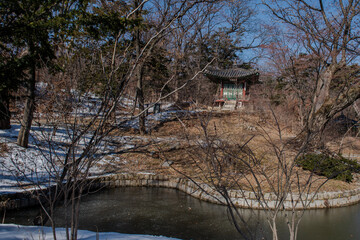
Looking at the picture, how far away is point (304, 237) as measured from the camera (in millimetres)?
4918

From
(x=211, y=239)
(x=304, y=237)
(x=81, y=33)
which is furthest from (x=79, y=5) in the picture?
(x=304, y=237)

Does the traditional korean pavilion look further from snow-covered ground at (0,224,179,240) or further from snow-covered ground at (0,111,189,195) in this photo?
snow-covered ground at (0,224,179,240)

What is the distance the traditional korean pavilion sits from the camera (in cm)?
1644

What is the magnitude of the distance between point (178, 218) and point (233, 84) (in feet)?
Result: 41.8

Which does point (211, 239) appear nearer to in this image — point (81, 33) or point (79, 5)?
point (81, 33)

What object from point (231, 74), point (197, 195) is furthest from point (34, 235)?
point (231, 74)

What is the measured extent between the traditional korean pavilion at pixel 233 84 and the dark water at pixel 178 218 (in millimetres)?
10567

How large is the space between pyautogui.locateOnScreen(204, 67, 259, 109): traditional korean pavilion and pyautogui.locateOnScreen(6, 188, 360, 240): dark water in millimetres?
10567

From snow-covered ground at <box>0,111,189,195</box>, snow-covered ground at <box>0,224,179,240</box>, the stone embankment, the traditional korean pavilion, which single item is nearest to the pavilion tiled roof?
the traditional korean pavilion

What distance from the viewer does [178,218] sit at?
5605 millimetres

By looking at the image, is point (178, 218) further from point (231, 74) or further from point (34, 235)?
point (231, 74)

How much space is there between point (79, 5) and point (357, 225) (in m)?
6.83

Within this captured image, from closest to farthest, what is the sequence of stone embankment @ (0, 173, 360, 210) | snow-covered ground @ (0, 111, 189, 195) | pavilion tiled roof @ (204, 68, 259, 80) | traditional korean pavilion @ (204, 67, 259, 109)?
snow-covered ground @ (0, 111, 189, 195)
stone embankment @ (0, 173, 360, 210)
pavilion tiled roof @ (204, 68, 259, 80)
traditional korean pavilion @ (204, 67, 259, 109)

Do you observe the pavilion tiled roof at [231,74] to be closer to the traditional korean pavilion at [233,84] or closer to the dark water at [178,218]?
the traditional korean pavilion at [233,84]
